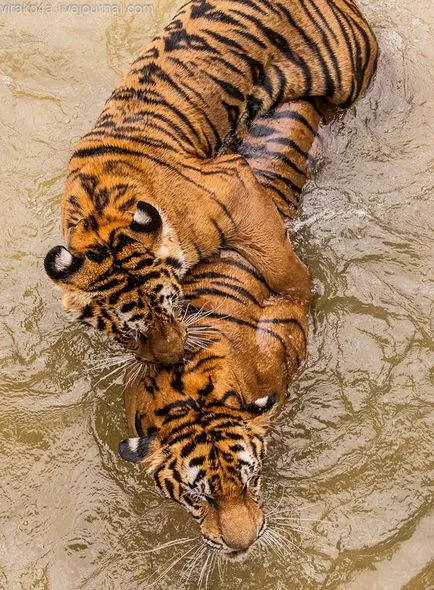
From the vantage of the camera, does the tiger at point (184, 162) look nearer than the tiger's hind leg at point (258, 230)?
Yes

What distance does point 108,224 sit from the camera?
11.3ft

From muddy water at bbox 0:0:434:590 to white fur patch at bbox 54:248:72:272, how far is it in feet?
4.10

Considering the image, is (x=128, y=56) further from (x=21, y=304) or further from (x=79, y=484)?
(x=79, y=484)

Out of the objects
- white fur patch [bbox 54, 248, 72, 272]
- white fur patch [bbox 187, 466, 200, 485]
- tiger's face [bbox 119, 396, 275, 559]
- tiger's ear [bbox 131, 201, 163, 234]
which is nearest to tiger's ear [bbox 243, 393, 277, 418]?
tiger's face [bbox 119, 396, 275, 559]

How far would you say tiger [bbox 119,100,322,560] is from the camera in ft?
10.1

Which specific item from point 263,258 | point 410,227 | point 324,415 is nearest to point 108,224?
point 263,258

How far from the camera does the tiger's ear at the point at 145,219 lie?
329 cm

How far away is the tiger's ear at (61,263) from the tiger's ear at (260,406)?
909 millimetres

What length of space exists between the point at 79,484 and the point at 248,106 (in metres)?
2.21

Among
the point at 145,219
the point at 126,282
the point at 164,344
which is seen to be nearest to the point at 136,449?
the point at 164,344

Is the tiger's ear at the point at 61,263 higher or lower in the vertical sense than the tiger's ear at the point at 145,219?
lower

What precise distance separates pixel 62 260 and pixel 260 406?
3.28 ft

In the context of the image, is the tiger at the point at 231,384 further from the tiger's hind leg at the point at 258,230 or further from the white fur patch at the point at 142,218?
the white fur patch at the point at 142,218

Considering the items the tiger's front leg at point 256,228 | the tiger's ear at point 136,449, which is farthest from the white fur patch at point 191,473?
the tiger's front leg at point 256,228
